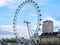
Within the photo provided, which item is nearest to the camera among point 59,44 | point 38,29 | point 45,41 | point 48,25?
point 38,29

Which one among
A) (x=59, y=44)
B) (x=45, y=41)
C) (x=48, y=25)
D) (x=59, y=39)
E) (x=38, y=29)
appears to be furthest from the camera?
(x=48, y=25)

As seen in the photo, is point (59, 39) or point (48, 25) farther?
point (48, 25)

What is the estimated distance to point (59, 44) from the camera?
7412cm

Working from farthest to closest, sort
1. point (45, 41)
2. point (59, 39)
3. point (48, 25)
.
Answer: point (48, 25) < point (45, 41) < point (59, 39)

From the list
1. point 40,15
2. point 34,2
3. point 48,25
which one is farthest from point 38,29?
point 48,25

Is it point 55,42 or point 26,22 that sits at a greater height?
point 26,22

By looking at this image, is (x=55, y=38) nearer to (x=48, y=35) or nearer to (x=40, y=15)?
(x=48, y=35)

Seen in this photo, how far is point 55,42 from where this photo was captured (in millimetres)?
80812

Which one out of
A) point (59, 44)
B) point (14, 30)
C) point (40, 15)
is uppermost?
point (40, 15)

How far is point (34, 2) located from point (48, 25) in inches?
1633

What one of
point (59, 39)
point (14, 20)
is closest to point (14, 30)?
point (14, 20)

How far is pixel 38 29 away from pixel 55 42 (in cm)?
2939

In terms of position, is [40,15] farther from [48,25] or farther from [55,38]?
[48,25]

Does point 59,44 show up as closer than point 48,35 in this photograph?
Yes
